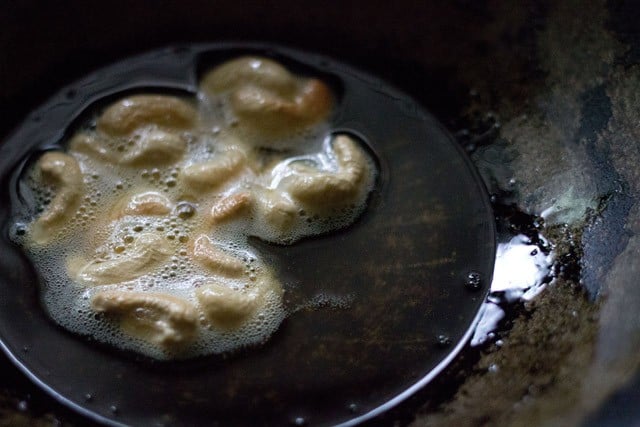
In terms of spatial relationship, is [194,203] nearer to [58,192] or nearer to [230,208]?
[230,208]

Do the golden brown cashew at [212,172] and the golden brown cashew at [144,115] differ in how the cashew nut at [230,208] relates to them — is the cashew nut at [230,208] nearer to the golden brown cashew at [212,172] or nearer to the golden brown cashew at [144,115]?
the golden brown cashew at [212,172]

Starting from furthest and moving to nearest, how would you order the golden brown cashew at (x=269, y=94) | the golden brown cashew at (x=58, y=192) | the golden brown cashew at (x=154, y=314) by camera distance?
the golden brown cashew at (x=269, y=94), the golden brown cashew at (x=58, y=192), the golden brown cashew at (x=154, y=314)

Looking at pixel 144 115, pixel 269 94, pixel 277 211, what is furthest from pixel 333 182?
pixel 144 115

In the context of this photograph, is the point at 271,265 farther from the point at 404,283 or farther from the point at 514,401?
the point at 514,401

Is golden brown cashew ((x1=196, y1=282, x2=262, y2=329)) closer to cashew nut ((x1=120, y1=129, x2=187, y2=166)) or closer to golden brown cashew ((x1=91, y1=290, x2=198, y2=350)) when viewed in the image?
golden brown cashew ((x1=91, y1=290, x2=198, y2=350))

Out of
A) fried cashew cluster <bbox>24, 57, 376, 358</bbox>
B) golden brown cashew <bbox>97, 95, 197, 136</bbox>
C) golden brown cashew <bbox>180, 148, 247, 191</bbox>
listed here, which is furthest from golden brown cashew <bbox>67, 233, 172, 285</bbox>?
golden brown cashew <bbox>97, 95, 197, 136</bbox>

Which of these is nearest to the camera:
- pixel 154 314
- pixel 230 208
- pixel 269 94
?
pixel 154 314

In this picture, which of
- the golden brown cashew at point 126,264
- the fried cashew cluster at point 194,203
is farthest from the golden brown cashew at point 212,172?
the golden brown cashew at point 126,264
